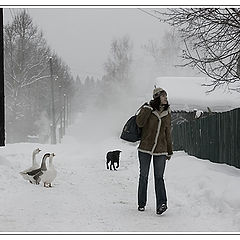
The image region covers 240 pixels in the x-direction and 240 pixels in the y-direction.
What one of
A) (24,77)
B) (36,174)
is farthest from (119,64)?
(36,174)

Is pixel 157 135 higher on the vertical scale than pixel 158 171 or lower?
higher

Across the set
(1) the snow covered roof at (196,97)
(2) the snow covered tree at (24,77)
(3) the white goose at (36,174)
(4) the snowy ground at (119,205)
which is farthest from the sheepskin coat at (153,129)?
(2) the snow covered tree at (24,77)

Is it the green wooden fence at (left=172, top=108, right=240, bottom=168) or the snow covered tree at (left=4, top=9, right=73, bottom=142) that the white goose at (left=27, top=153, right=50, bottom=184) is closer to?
the green wooden fence at (left=172, top=108, right=240, bottom=168)

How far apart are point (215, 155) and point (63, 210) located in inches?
241

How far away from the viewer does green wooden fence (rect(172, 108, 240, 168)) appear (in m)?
9.80

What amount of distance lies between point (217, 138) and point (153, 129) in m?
5.63

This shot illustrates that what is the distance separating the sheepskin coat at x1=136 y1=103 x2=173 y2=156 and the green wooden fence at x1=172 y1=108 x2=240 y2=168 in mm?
3425

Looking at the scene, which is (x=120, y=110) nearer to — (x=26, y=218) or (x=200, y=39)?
(x=200, y=39)

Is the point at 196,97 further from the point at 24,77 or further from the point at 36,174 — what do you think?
the point at 24,77

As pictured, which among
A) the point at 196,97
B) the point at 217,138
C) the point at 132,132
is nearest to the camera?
the point at 132,132

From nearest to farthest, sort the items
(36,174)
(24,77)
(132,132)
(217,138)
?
(132,132) < (36,174) < (217,138) < (24,77)

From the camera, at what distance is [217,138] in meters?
11.6
